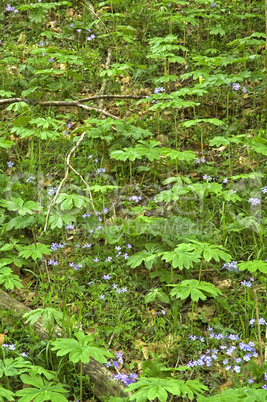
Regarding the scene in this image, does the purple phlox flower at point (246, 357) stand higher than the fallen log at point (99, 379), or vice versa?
the purple phlox flower at point (246, 357)

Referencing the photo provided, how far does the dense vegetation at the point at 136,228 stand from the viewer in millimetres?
2764

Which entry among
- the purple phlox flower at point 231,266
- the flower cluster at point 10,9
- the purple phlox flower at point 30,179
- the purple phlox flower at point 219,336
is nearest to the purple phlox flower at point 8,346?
the purple phlox flower at point 219,336

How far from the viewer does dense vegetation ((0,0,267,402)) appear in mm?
2764

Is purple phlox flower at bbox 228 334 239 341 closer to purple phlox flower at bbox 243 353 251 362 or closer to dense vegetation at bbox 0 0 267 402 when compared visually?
dense vegetation at bbox 0 0 267 402

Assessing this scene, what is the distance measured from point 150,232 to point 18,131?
1.73 metres

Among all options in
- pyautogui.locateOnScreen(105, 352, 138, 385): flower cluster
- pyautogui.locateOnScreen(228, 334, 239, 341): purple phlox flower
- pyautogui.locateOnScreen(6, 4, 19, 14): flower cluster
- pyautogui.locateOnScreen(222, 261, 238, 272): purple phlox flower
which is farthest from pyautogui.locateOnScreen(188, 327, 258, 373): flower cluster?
pyautogui.locateOnScreen(6, 4, 19, 14): flower cluster

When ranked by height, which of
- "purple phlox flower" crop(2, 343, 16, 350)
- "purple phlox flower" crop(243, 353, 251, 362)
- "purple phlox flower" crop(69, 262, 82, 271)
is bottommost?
"purple phlox flower" crop(243, 353, 251, 362)

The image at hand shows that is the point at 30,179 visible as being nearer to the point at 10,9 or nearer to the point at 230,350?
the point at 230,350

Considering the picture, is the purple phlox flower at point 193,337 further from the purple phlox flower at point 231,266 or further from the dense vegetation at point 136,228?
the purple phlox flower at point 231,266

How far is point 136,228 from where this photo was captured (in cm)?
371

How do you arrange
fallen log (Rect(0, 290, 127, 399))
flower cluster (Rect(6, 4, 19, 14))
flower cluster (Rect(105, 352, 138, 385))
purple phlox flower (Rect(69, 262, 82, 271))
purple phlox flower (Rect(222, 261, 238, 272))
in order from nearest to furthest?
1. flower cluster (Rect(105, 352, 138, 385))
2. fallen log (Rect(0, 290, 127, 399))
3. purple phlox flower (Rect(222, 261, 238, 272))
4. purple phlox flower (Rect(69, 262, 82, 271))
5. flower cluster (Rect(6, 4, 19, 14))

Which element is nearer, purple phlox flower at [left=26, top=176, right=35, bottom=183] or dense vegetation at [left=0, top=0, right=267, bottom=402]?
dense vegetation at [left=0, top=0, right=267, bottom=402]

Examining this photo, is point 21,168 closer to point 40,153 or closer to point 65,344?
point 40,153

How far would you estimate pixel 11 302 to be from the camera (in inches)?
128
